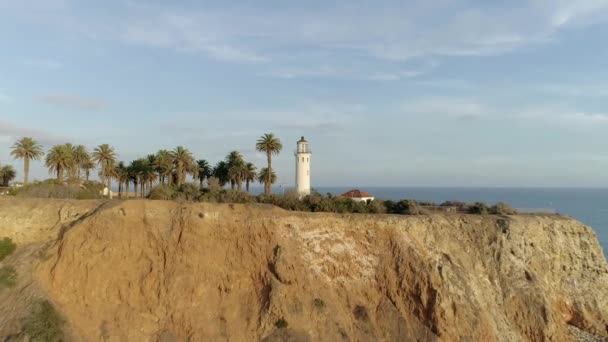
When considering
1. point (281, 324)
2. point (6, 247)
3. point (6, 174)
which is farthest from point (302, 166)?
point (6, 174)

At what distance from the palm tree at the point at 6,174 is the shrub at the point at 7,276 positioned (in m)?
35.7

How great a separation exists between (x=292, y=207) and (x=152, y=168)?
815 inches

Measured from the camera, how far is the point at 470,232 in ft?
96.6

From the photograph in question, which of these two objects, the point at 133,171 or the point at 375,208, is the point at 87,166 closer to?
the point at 133,171

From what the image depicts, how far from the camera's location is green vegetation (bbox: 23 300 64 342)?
2042cm

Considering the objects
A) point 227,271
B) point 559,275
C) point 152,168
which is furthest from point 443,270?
point 152,168

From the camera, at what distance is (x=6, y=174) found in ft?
176

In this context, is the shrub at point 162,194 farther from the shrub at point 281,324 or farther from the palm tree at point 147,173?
the palm tree at point 147,173

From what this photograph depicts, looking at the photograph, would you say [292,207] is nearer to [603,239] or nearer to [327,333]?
[327,333]

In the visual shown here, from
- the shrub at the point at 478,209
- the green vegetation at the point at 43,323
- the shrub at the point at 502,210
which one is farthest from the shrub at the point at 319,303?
the shrub at the point at 502,210

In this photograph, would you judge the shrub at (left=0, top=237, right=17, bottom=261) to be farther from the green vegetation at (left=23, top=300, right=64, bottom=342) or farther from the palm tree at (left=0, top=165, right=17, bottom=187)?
the palm tree at (left=0, top=165, right=17, bottom=187)

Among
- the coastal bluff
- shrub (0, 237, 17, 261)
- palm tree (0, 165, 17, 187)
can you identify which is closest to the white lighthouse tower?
the coastal bluff

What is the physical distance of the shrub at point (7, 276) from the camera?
22438 millimetres

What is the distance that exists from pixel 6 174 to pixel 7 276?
3723cm
